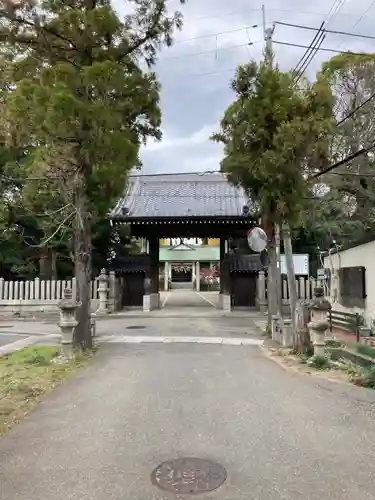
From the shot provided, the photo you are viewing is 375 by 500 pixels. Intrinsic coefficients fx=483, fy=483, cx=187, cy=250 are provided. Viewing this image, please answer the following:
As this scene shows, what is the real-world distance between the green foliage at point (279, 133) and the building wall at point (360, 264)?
279 cm

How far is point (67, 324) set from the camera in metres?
10.3

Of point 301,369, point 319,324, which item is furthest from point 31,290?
point 301,369

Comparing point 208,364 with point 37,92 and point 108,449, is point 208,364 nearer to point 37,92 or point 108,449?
point 108,449

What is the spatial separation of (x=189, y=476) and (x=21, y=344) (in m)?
10.0

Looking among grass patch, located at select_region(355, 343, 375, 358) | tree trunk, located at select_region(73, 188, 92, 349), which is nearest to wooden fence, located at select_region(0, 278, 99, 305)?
tree trunk, located at select_region(73, 188, 92, 349)

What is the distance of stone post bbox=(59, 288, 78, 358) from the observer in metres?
10.2

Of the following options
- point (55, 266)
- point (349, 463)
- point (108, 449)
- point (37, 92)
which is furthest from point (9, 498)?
point (55, 266)

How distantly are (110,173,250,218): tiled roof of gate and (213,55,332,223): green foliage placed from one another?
402 inches

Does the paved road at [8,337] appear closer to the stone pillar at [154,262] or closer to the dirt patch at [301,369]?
the dirt patch at [301,369]

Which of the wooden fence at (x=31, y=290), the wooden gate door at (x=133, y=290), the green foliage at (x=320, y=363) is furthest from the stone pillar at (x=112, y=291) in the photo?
the green foliage at (x=320, y=363)

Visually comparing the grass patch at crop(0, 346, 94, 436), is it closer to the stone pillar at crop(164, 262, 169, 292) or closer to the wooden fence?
the wooden fence

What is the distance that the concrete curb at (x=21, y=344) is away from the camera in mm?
11641

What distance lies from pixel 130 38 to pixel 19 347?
8.09 metres

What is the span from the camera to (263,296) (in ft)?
80.8
